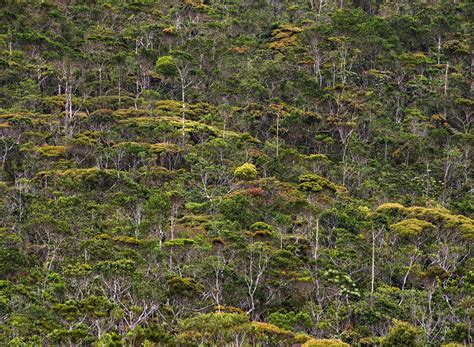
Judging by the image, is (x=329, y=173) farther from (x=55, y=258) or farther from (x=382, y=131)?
(x=55, y=258)

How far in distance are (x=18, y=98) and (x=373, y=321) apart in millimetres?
37333

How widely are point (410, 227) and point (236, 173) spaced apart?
1349 cm

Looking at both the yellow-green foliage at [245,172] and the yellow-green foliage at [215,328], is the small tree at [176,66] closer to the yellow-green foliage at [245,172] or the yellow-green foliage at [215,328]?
the yellow-green foliage at [245,172]

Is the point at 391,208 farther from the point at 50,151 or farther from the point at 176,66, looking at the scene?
the point at 176,66

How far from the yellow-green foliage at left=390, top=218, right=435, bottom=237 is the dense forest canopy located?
15 centimetres

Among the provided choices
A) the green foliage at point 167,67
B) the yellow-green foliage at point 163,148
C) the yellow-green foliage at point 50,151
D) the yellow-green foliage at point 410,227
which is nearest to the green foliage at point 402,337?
the yellow-green foliage at point 410,227

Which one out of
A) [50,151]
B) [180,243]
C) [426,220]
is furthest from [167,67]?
[426,220]

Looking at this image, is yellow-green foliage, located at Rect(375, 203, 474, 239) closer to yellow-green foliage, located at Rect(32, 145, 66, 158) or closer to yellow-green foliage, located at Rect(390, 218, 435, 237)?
yellow-green foliage, located at Rect(390, 218, 435, 237)

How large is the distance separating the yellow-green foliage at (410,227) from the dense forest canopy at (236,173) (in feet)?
0.51

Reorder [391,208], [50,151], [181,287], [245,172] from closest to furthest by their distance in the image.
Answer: [181,287] → [391,208] → [245,172] → [50,151]

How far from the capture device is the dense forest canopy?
101 ft

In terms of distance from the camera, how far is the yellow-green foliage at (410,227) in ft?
124

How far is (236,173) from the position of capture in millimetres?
47000

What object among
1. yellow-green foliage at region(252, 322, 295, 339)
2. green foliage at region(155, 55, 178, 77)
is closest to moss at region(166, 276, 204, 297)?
yellow-green foliage at region(252, 322, 295, 339)
